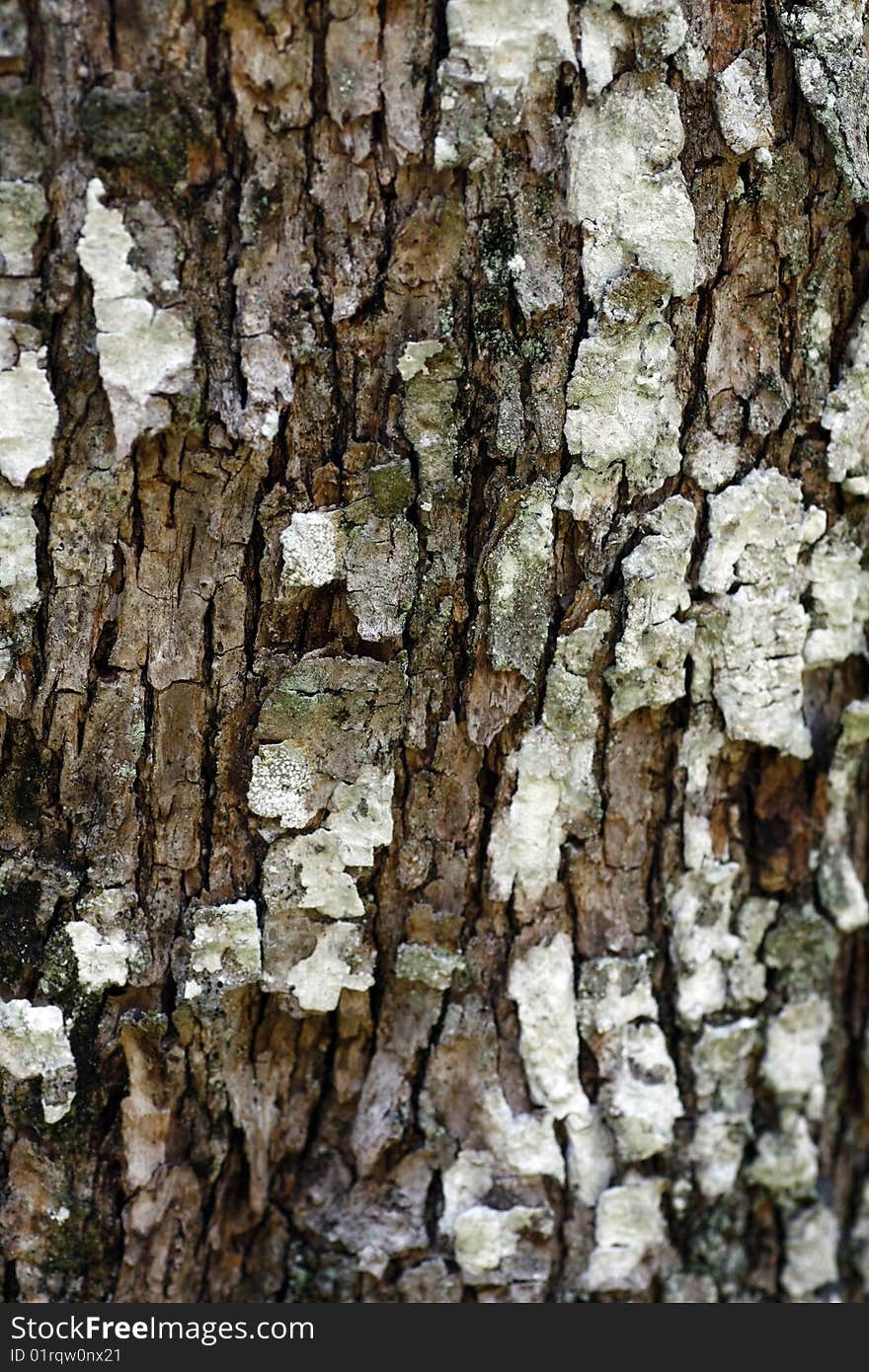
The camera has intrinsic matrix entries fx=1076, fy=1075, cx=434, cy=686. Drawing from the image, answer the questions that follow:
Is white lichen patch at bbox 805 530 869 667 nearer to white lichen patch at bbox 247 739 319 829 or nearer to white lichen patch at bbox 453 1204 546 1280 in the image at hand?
white lichen patch at bbox 247 739 319 829

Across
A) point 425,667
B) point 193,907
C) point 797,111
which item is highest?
point 797,111

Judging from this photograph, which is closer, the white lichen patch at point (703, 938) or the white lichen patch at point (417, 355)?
the white lichen patch at point (417, 355)

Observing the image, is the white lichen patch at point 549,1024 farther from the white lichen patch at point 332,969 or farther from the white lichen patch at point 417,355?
the white lichen patch at point 417,355

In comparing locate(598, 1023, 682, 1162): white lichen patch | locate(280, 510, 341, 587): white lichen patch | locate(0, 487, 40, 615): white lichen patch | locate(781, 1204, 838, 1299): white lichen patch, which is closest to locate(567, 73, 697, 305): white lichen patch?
locate(280, 510, 341, 587): white lichen patch

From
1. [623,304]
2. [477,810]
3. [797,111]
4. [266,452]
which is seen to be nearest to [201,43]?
[266,452]

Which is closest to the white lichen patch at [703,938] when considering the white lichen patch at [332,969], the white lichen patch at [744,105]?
the white lichen patch at [332,969]

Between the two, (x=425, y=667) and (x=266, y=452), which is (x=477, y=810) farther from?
(x=266, y=452)

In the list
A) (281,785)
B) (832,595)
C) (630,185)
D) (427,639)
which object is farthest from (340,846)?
(630,185)
